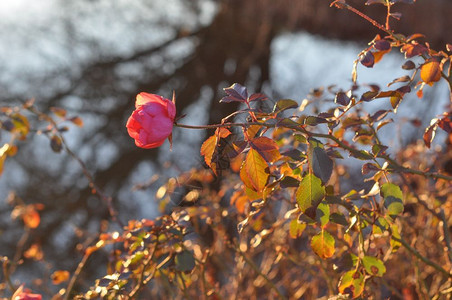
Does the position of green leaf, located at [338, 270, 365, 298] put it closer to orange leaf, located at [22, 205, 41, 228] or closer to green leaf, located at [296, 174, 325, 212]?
green leaf, located at [296, 174, 325, 212]

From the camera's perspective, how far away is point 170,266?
893mm

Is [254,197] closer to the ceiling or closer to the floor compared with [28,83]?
closer to the ceiling

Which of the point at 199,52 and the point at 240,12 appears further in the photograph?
the point at 199,52

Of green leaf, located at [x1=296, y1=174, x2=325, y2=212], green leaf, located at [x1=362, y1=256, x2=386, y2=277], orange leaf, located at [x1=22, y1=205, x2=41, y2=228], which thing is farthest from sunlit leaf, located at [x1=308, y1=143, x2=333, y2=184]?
orange leaf, located at [x1=22, y1=205, x2=41, y2=228]

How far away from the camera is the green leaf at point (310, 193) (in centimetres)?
63

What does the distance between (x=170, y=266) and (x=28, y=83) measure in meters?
3.28

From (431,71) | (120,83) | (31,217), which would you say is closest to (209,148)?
(431,71)

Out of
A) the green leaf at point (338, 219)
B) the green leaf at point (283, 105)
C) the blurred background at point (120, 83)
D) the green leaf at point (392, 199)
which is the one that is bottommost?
the blurred background at point (120, 83)

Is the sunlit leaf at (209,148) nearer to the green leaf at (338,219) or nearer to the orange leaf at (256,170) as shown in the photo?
the orange leaf at (256,170)

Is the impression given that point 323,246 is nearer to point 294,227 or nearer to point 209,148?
point 294,227

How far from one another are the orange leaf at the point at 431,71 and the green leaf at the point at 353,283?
1.01 ft

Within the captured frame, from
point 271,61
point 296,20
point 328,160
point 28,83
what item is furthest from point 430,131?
point 28,83

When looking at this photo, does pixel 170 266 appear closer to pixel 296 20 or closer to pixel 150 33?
pixel 296 20

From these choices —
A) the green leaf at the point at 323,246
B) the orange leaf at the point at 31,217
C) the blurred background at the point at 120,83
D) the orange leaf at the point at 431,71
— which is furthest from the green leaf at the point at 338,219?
the blurred background at the point at 120,83
